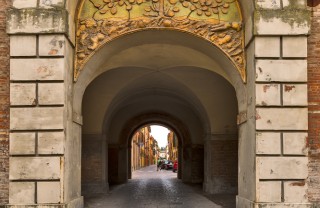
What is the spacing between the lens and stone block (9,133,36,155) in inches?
393

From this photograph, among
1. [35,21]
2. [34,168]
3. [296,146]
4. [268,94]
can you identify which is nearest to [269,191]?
[296,146]

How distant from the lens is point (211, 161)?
18516 mm

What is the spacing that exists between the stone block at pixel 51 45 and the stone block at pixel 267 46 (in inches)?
163

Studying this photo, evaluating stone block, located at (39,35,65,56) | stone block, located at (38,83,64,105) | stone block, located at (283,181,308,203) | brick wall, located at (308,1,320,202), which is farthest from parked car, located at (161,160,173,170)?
stone block, located at (39,35,65,56)

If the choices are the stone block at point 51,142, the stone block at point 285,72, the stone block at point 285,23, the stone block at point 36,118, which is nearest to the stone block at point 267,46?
the stone block at point 285,23

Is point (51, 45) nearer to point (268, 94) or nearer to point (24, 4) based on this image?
point (24, 4)

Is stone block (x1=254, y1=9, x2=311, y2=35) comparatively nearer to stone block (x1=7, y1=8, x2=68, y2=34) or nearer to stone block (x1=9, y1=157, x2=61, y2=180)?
stone block (x1=7, y1=8, x2=68, y2=34)

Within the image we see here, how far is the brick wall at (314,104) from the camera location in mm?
10375

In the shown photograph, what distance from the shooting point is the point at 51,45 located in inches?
402

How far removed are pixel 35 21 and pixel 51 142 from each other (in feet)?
8.42

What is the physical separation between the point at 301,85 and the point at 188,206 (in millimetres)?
5400

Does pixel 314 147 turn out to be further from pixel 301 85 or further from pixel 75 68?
pixel 75 68

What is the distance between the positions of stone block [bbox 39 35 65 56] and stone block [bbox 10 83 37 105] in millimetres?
753

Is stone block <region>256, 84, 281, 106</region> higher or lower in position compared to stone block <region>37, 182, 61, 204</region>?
higher
